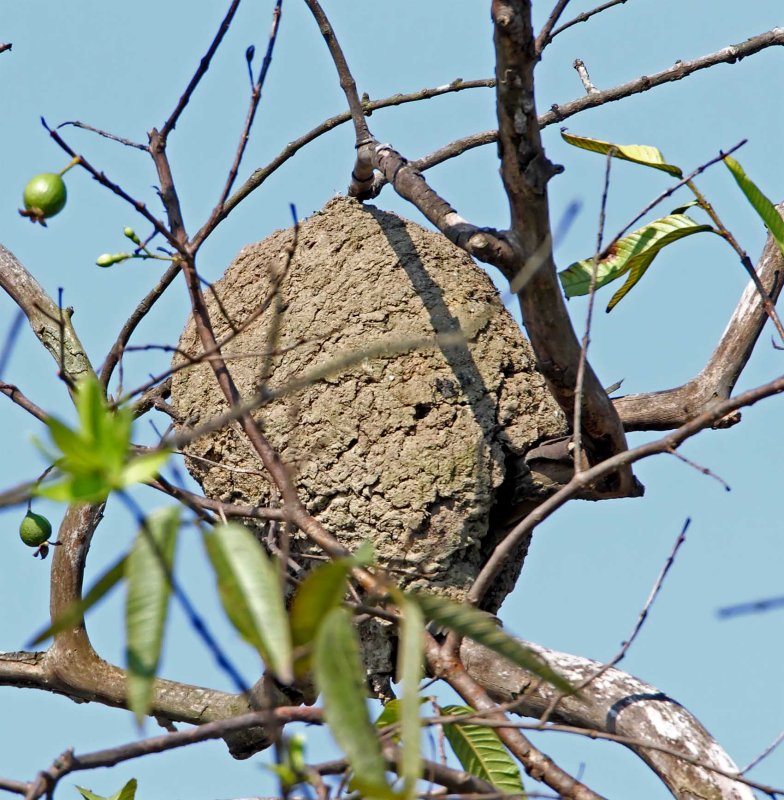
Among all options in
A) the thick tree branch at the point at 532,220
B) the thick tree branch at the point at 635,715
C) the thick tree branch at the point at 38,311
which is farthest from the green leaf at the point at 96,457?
the thick tree branch at the point at 38,311

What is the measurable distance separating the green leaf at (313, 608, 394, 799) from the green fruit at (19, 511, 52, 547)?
111 inches

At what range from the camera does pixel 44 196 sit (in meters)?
2.11

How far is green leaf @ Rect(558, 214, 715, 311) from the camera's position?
296 cm

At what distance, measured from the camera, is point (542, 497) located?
3631 mm

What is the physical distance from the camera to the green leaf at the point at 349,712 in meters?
1.01

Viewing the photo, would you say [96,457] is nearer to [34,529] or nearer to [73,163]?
[73,163]

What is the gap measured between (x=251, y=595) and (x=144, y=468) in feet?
0.51

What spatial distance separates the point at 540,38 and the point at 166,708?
2560 mm

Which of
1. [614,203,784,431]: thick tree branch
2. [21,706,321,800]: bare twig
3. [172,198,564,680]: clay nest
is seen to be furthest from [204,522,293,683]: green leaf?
[614,203,784,431]: thick tree branch

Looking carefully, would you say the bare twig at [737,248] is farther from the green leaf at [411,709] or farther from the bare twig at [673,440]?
the green leaf at [411,709]

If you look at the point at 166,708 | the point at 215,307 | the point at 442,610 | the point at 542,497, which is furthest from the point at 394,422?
the point at 442,610

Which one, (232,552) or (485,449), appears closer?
(232,552)

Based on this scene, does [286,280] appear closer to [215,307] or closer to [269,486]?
[215,307]

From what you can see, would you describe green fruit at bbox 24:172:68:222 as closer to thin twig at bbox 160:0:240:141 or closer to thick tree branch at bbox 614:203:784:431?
thin twig at bbox 160:0:240:141
